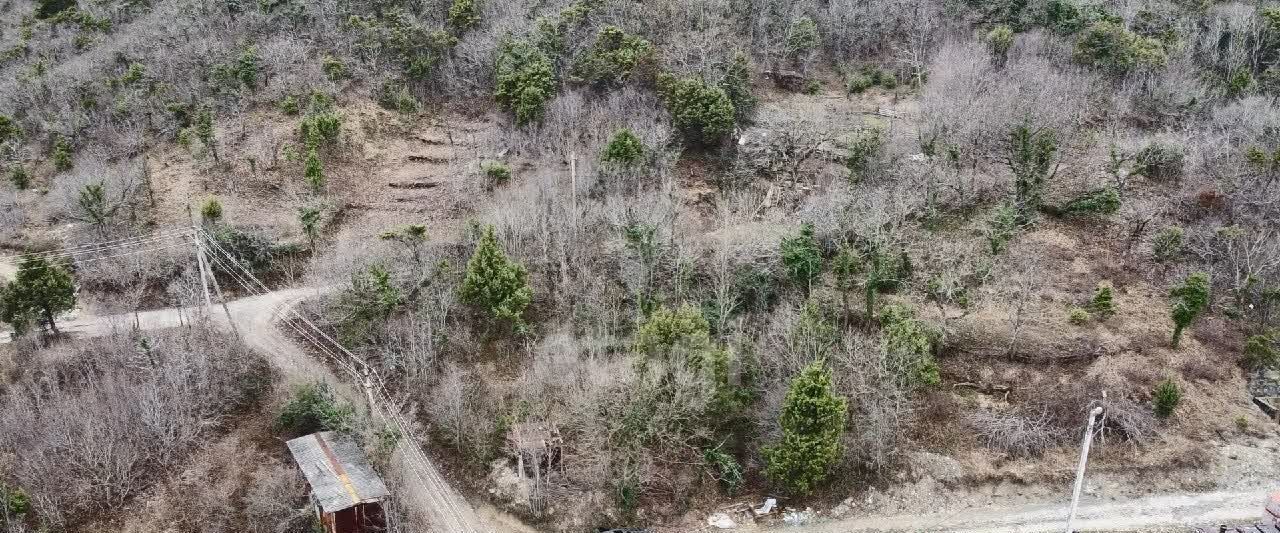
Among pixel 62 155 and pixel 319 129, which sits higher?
pixel 319 129

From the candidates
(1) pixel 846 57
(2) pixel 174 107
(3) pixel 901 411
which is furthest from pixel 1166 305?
(2) pixel 174 107

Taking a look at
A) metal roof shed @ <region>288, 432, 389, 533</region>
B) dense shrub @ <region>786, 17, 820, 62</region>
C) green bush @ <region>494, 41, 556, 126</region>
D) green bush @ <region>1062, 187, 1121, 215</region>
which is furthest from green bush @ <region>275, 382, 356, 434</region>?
green bush @ <region>1062, 187, 1121, 215</region>

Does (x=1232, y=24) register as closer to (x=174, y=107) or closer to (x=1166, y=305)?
(x=1166, y=305)

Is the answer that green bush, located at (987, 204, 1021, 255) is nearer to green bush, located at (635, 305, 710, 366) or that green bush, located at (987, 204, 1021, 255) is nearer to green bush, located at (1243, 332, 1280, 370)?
green bush, located at (1243, 332, 1280, 370)

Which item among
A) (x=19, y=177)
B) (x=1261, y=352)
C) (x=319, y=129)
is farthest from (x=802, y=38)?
(x=19, y=177)

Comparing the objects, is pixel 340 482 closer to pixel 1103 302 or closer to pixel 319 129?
pixel 319 129
